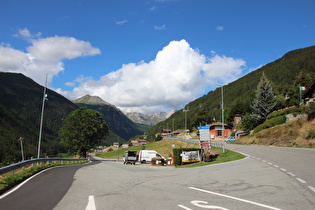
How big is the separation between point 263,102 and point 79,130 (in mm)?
50306

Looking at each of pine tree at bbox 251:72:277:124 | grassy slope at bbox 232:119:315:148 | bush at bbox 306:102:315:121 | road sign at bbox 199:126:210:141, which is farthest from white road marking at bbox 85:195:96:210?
pine tree at bbox 251:72:277:124

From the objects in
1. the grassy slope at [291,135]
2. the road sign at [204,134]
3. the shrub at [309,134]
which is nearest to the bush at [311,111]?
the grassy slope at [291,135]

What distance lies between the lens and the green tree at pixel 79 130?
56.8m

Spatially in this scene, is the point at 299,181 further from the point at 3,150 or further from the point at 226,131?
the point at 3,150

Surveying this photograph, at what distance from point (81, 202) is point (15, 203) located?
6.33 feet

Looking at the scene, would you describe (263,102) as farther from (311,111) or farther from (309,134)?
(309,134)

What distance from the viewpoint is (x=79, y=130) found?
57.8 meters

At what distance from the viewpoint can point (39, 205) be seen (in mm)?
6199

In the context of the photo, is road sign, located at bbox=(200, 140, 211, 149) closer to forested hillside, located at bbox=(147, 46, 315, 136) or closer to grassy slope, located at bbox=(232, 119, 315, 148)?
grassy slope, located at bbox=(232, 119, 315, 148)

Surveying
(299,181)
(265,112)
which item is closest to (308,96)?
(265,112)

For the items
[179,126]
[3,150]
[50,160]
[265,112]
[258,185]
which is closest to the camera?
[258,185]

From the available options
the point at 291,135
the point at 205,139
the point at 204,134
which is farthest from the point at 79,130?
the point at 291,135

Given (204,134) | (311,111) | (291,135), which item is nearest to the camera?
(204,134)

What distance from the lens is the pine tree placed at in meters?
62.8
